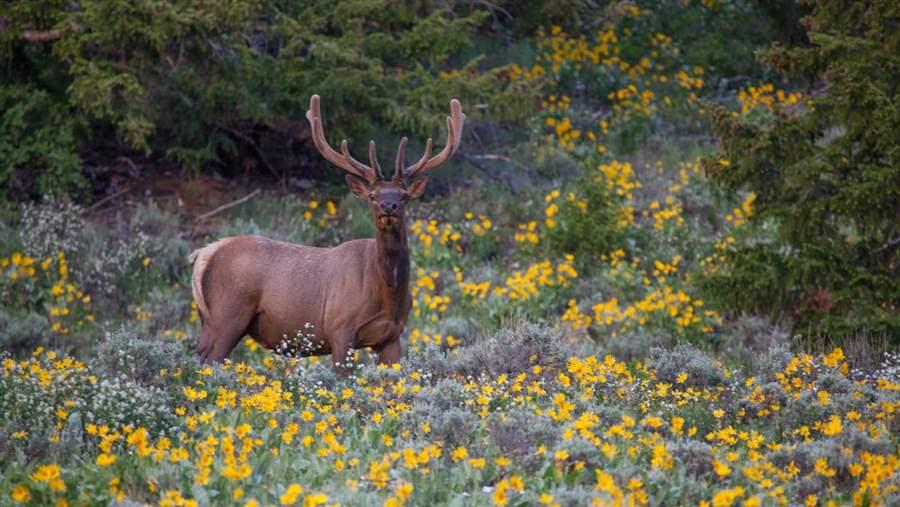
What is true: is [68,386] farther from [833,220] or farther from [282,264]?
[833,220]

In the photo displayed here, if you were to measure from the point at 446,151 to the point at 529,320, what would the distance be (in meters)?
2.56

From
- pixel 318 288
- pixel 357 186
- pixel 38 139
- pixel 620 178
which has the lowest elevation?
pixel 620 178

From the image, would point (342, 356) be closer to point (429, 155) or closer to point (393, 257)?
point (393, 257)

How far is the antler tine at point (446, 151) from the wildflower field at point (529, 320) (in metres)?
1.32

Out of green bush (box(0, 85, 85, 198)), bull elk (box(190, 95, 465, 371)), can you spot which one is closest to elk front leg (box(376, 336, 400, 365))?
bull elk (box(190, 95, 465, 371))

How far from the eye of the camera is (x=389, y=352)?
31.1 feet

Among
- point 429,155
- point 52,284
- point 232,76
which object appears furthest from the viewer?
point 232,76

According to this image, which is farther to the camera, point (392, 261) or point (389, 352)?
point (389, 352)

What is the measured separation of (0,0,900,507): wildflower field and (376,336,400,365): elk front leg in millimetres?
92

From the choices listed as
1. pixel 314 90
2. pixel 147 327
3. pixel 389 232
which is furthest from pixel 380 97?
pixel 389 232

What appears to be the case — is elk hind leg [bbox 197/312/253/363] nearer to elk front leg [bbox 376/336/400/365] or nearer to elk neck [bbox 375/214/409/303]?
elk front leg [bbox 376/336/400/365]

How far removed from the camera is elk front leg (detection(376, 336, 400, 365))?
9.44m

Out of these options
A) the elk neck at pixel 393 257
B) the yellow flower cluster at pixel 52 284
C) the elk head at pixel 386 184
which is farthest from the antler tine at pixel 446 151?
the yellow flower cluster at pixel 52 284

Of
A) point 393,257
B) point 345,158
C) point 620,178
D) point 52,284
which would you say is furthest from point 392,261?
point 620,178
